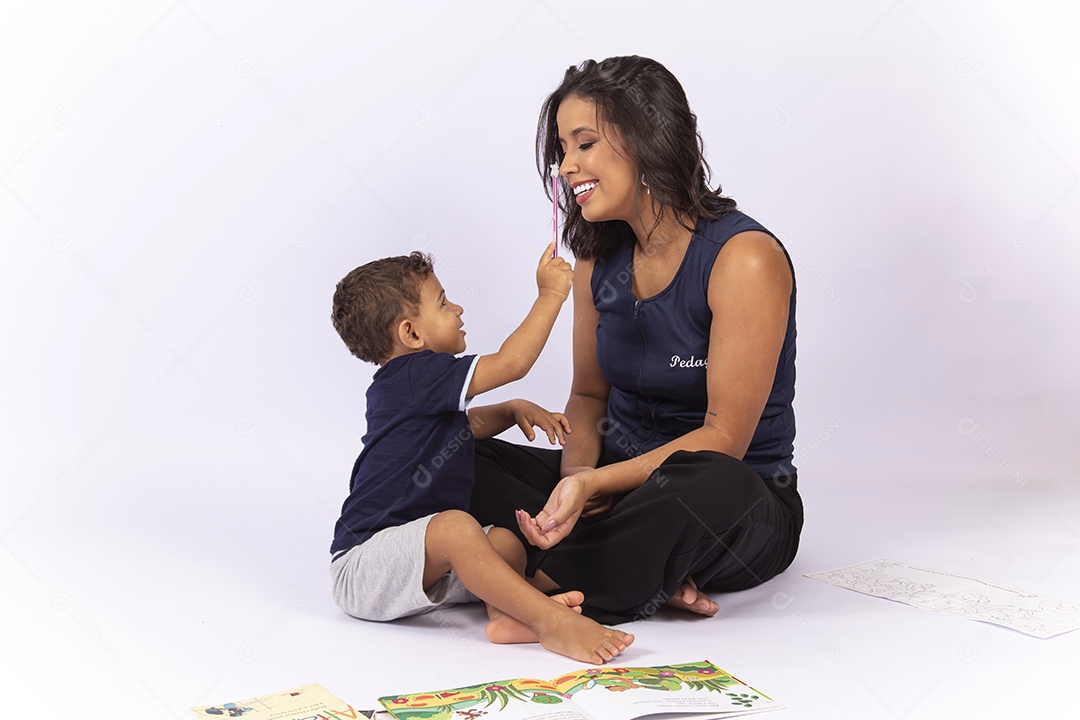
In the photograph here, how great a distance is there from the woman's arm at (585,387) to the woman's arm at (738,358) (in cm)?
33

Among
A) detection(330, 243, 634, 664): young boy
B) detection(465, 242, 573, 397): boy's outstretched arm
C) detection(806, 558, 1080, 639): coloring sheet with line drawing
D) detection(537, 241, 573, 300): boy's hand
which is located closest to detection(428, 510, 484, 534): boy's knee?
detection(330, 243, 634, 664): young boy

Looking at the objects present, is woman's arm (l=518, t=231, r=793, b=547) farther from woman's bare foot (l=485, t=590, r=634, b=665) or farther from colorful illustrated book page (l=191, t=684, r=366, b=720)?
colorful illustrated book page (l=191, t=684, r=366, b=720)

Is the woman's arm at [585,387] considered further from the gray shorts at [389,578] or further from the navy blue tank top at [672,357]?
the gray shorts at [389,578]

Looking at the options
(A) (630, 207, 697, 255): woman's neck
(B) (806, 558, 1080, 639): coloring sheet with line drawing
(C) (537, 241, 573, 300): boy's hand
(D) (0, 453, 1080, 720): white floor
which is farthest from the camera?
(A) (630, 207, 697, 255): woman's neck

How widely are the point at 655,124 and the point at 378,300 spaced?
605 millimetres

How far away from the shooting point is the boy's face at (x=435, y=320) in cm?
202

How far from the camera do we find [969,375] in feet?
10.0

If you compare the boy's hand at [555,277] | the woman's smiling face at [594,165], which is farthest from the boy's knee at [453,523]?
the woman's smiling face at [594,165]

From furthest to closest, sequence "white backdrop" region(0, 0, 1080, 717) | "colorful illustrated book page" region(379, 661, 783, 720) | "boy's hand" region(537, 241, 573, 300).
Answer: "white backdrop" region(0, 0, 1080, 717) < "boy's hand" region(537, 241, 573, 300) < "colorful illustrated book page" region(379, 661, 783, 720)

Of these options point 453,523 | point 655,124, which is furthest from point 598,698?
point 655,124

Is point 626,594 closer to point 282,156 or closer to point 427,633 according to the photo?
point 427,633

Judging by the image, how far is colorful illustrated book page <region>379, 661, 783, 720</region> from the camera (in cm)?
153

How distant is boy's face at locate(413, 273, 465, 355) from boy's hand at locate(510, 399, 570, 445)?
269 millimetres

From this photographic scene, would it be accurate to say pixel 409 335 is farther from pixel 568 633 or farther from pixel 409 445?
pixel 568 633
